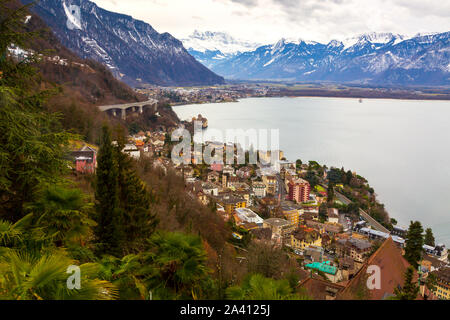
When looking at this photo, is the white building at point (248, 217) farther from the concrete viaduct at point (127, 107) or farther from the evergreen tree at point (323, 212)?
the concrete viaduct at point (127, 107)

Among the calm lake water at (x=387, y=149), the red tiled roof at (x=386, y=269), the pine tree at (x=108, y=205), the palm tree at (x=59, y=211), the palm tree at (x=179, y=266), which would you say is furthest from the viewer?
the calm lake water at (x=387, y=149)

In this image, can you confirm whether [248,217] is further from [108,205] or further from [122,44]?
[122,44]

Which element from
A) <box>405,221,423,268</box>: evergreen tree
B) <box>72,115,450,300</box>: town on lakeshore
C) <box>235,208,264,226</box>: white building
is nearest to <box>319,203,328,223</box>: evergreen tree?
<box>72,115,450,300</box>: town on lakeshore

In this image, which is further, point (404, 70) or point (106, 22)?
point (404, 70)

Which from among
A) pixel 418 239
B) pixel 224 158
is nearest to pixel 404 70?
pixel 224 158

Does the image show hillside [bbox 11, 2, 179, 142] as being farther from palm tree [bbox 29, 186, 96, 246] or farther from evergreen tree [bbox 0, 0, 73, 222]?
palm tree [bbox 29, 186, 96, 246]

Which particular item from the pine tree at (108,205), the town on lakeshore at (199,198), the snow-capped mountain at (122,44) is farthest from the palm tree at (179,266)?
the snow-capped mountain at (122,44)

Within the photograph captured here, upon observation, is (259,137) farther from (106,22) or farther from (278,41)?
(278,41)
